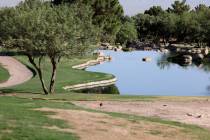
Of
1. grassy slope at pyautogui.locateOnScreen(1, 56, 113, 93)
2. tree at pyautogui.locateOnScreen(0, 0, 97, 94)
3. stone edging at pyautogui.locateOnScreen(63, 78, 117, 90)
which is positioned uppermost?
tree at pyautogui.locateOnScreen(0, 0, 97, 94)

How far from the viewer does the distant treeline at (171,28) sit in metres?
134

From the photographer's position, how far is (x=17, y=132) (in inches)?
592

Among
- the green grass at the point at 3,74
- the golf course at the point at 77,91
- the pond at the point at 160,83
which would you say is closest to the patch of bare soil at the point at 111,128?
the golf course at the point at 77,91

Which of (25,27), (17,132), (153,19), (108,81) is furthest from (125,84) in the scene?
(153,19)

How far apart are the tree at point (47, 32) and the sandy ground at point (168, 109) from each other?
5.99m

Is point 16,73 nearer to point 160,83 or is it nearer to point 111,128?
point 160,83

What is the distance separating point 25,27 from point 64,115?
16.3m

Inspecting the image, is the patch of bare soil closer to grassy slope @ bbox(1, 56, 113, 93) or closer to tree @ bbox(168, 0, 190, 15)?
grassy slope @ bbox(1, 56, 113, 93)

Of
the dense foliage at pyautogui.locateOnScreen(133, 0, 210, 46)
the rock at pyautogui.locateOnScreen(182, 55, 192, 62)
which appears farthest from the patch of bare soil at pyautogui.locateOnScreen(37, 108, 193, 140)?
the dense foliage at pyautogui.locateOnScreen(133, 0, 210, 46)

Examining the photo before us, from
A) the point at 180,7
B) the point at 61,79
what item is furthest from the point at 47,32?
the point at 180,7

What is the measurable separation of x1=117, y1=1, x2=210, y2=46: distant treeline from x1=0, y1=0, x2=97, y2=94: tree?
96375mm

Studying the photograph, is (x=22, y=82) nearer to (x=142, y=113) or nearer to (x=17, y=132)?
(x=142, y=113)

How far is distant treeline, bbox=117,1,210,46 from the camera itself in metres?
134

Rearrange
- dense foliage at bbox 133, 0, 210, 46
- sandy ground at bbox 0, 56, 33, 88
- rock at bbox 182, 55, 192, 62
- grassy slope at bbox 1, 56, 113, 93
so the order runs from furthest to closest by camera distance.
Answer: dense foliage at bbox 133, 0, 210, 46, rock at bbox 182, 55, 192, 62, sandy ground at bbox 0, 56, 33, 88, grassy slope at bbox 1, 56, 113, 93
